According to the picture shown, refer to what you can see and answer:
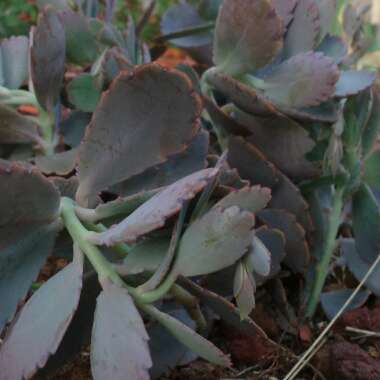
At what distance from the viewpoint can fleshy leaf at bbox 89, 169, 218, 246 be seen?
47cm

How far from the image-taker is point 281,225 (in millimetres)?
771

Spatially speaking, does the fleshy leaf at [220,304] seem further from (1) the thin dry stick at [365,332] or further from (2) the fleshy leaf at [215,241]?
(1) the thin dry stick at [365,332]

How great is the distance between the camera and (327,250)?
840 mm

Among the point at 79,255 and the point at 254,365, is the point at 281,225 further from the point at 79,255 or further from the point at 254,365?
the point at 79,255

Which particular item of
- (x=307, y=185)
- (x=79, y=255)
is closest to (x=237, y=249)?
(x=79, y=255)

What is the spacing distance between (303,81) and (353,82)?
0.07 m

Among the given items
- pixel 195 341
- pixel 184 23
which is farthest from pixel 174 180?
pixel 184 23

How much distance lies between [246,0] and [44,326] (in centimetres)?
40

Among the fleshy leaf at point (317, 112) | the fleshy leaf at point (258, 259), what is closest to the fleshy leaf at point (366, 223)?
the fleshy leaf at point (317, 112)

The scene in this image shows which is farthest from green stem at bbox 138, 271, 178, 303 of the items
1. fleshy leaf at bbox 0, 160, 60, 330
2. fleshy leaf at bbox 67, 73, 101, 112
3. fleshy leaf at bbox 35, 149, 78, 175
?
fleshy leaf at bbox 67, 73, 101, 112

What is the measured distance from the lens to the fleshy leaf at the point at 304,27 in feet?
2.50

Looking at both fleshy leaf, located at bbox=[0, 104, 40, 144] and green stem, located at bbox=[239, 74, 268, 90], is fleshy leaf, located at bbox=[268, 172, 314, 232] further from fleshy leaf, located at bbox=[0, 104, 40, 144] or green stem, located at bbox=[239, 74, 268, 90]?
fleshy leaf, located at bbox=[0, 104, 40, 144]

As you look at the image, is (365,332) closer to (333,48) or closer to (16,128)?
(333,48)

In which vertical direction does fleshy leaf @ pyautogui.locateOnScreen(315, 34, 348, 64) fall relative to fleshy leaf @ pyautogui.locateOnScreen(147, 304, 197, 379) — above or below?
above
